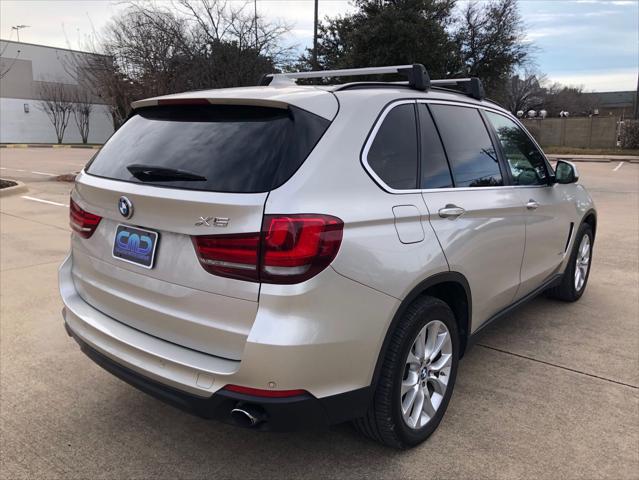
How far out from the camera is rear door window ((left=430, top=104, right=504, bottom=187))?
10.0ft

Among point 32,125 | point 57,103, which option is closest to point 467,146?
point 57,103

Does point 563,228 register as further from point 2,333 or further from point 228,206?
point 2,333

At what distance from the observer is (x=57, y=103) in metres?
45.2

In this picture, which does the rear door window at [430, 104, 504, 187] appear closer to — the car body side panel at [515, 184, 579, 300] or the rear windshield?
the car body side panel at [515, 184, 579, 300]

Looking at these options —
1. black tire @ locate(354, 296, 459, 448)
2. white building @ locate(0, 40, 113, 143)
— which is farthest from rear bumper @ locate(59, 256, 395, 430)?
white building @ locate(0, 40, 113, 143)

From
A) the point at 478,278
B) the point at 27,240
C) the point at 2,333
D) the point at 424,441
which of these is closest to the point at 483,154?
the point at 478,278

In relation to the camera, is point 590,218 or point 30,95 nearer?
point 590,218

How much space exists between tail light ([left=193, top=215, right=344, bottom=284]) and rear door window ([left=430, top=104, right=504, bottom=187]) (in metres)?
1.21

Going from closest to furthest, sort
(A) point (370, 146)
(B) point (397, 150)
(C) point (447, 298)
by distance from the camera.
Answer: (A) point (370, 146), (B) point (397, 150), (C) point (447, 298)

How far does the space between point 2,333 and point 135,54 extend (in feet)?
40.6

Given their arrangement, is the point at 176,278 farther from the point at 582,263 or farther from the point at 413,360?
the point at 582,263

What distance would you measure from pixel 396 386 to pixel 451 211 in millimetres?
942

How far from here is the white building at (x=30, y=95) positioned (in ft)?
149

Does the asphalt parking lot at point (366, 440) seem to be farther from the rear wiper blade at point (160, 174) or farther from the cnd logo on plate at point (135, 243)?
the rear wiper blade at point (160, 174)
